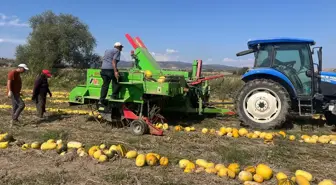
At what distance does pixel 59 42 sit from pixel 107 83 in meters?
32.1

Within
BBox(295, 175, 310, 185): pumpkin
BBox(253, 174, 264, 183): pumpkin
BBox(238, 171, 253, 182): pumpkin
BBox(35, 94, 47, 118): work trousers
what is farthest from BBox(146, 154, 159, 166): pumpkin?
BBox(35, 94, 47, 118): work trousers

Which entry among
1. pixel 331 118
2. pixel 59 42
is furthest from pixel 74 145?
pixel 59 42

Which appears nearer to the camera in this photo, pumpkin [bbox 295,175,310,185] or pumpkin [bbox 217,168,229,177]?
pumpkin [bbox 295,175,310,185]

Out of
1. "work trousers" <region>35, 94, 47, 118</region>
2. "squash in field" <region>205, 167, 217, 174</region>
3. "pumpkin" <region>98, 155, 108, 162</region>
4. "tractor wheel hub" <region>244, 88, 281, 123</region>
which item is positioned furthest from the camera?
"work trousers" <region>35, 94, 47, 118</region>

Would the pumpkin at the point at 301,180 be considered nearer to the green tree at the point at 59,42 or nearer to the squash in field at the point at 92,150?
the squash in field at the point at 92,150

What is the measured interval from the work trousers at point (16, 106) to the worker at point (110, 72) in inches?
94.9

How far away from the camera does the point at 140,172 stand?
5.11 meters

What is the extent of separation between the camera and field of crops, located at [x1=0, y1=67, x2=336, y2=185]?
4.87 meters

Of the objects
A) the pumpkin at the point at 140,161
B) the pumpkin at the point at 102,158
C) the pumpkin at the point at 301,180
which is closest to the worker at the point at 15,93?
the pumpkin at the point at 102,158

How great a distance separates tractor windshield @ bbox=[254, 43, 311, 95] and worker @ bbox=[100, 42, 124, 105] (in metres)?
3.97

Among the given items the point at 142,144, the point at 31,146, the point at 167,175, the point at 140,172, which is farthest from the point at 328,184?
the point at 31,146

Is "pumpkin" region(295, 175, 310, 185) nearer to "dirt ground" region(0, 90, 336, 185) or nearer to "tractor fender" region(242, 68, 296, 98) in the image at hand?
"dirt ground" region(0, 90, 336, 185)

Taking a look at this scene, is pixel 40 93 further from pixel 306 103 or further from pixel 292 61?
pixel 306 103

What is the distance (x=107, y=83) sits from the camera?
8391 millimetres
